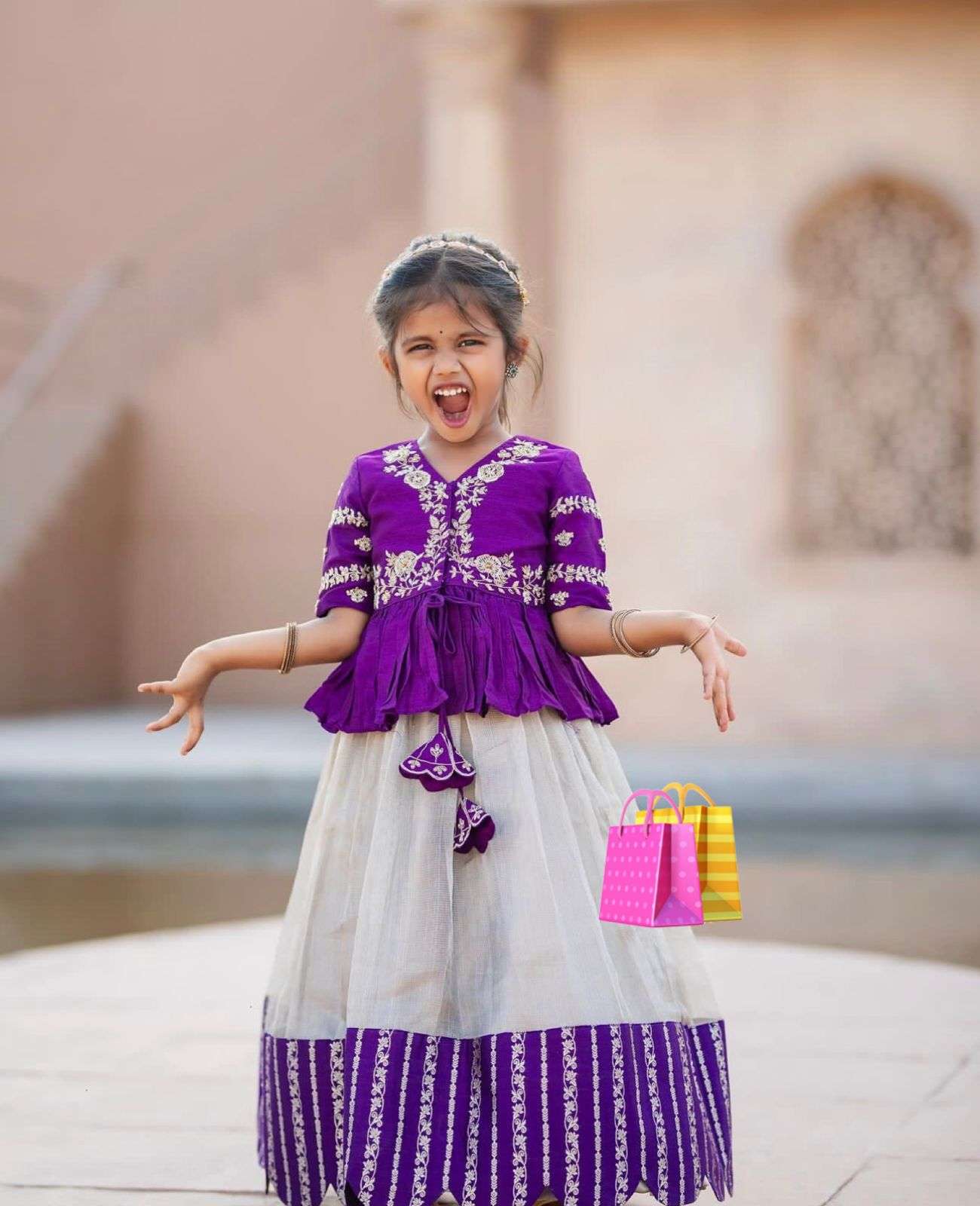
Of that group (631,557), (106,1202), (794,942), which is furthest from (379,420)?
(106,1202)

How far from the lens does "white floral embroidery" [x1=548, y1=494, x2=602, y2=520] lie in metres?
2.86

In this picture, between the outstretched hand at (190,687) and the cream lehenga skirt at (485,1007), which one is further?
the outstretched hand at (190,687)

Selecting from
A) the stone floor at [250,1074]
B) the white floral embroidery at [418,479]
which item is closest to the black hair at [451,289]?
the white floral embroidery at [418,479]

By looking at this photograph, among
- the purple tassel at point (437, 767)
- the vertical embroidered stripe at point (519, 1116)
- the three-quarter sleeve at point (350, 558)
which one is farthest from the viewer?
the three-quarter sleeve at point (350, 558)

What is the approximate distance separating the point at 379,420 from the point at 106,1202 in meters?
11.2

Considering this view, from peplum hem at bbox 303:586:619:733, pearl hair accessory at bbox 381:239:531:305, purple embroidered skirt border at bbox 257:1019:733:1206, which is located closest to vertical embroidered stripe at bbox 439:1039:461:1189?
purple embroidered skirt border at bbox 257:1019:733:1206

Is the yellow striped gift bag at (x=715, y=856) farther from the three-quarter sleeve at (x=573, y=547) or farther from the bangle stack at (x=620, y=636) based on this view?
the three-quarter sleeve at (x=573, y=547)

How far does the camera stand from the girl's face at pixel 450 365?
9.21ft

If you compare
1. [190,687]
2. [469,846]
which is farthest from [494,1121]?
[190,687]

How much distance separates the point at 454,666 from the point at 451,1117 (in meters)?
0.62

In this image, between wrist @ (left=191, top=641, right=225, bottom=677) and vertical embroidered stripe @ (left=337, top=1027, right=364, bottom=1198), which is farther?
wrist @ (left=191, top=641, right=225, bottom=677)

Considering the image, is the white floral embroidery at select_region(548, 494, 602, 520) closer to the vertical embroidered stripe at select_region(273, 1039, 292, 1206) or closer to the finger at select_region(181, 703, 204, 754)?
the finger at select_region(181, 703, 204, 754)

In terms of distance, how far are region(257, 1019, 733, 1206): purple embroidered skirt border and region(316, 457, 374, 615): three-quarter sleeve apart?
2.08 feet

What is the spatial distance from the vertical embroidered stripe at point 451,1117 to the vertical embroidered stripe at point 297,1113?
0.86 feet
